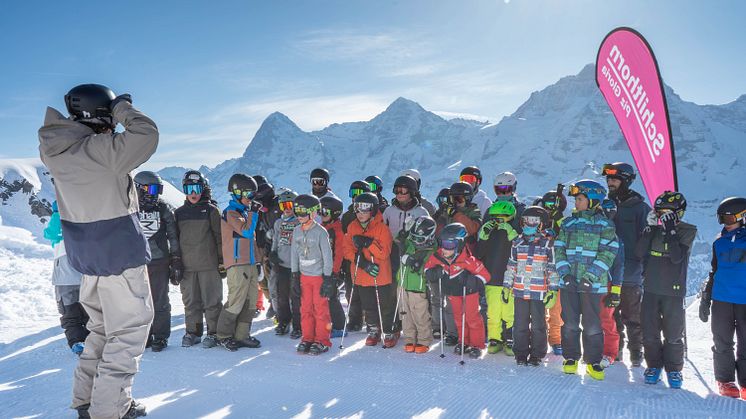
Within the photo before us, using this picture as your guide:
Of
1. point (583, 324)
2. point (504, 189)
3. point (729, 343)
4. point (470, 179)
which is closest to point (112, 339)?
point (583, 324)

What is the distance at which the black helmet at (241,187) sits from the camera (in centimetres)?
612

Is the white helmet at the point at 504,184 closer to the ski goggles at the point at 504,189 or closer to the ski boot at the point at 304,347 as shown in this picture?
the ski goggles at the point at 504,189

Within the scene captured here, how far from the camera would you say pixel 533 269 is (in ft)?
17.4

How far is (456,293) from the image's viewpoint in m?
5.65

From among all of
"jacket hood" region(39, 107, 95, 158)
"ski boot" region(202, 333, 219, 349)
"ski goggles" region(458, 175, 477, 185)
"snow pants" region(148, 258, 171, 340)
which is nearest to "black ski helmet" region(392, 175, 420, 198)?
"ski goggles" region(458, 175, 477, 185)

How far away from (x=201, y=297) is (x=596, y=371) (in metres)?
4.81

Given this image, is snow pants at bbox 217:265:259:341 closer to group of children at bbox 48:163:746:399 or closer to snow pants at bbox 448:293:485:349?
group of children at bbox 48:163:746:399

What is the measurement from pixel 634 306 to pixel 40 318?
28.7 ft

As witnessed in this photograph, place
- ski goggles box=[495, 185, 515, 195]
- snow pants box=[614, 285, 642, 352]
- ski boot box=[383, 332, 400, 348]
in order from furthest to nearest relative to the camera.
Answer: ski goggles box=[495, 185, 515, 195] < ski boot box=[383, 332, 400, 348] < snow pants box=[614, 285, 642, 352]

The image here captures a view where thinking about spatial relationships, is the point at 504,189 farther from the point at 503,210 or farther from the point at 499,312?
the point at 499,312

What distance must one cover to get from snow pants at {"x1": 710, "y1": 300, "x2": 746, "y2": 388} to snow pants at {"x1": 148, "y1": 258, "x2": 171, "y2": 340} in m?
6.19

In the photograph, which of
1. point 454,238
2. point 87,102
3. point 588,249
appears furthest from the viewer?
point 454,238

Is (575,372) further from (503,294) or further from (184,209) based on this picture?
(184,209)

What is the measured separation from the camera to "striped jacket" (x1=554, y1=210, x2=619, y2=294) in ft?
16.1
